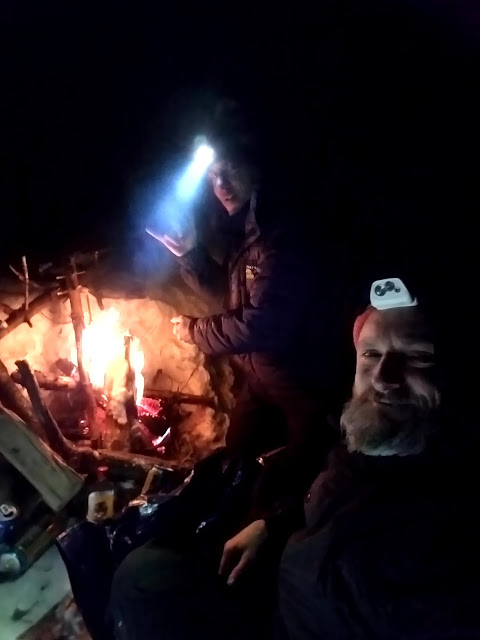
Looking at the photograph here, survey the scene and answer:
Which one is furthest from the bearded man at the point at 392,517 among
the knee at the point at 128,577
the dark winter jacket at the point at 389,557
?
the knee at the point at 128,577

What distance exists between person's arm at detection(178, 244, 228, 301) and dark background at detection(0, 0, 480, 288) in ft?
1.12

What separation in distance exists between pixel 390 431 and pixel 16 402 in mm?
1572

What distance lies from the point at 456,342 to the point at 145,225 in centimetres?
186

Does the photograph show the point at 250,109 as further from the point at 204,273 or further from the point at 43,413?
the point at 43,413

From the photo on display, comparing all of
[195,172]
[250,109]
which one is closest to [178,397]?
[195,172]

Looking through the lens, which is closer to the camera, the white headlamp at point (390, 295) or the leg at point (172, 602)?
the leg at point (172, 602)

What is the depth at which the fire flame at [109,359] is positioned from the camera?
9.73ft

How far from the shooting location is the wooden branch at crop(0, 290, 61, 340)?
260 centimetres

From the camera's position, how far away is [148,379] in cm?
334

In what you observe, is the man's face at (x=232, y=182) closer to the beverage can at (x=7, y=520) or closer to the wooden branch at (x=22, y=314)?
the wooden branch at (x=22, y=314)

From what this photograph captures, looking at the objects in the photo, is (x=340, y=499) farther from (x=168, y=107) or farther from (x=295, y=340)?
(x=168, y=107)

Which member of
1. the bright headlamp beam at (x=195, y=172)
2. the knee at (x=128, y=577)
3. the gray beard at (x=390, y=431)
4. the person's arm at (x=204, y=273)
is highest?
the bright headlamp beam at (x=195, y=172)

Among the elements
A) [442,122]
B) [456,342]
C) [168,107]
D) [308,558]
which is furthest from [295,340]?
[168,107]

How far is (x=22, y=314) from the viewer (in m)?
2.63
